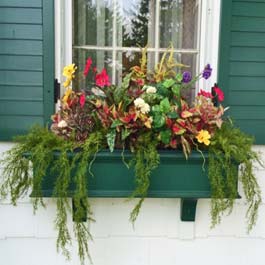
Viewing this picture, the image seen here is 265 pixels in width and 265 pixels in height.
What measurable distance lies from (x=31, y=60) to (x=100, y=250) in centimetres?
98

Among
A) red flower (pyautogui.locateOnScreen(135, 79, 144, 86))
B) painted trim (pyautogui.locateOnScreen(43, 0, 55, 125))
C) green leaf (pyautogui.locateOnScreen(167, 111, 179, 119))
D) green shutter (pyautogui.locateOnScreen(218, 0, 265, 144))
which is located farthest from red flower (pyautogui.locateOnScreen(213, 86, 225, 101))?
painted trim (pyautogui.locateOnScreen(43, 0, 55, 125))

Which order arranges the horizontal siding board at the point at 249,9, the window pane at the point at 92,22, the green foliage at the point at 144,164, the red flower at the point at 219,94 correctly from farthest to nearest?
the window pane at the point at 92,22
the horizontal siding board at the point at 249,9
the red flower at the point at 219,94
the green foliage at the point at 144,164

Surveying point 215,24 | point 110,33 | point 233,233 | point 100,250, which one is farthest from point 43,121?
point 233,233

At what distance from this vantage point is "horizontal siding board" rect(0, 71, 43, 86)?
1603mm

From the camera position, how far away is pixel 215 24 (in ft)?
5.50

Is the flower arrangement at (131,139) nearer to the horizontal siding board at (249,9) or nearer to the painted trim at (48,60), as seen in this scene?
the painted trim at (48,60)

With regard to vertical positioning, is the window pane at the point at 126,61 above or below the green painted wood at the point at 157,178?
above

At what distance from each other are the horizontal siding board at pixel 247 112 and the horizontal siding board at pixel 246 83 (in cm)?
9

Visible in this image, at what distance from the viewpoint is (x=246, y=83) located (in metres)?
1.67

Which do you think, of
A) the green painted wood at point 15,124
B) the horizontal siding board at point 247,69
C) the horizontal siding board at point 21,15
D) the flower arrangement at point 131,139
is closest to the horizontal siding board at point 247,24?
the horizontal siding board at point 247,69

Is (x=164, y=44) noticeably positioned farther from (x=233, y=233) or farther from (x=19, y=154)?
(x=233, y=233)

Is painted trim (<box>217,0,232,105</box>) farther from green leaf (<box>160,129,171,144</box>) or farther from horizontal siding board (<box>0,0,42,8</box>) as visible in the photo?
horizontal siding board (<box>0,0,42,8</box>)

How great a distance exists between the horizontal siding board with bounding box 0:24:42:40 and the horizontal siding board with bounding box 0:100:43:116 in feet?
0.96

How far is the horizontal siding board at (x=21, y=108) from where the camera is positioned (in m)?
1.61
